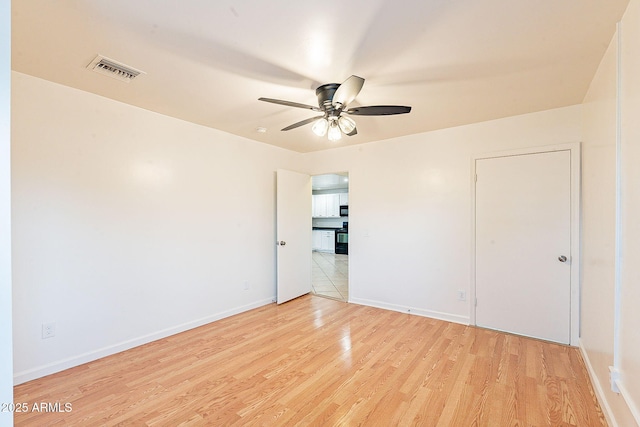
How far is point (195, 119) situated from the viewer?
3264 millimetres

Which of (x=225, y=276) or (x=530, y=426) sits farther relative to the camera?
(x=225, y=276)

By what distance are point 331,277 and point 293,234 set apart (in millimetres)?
1906

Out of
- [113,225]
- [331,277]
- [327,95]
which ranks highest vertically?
[327,95]

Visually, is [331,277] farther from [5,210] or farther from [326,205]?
[5,210]

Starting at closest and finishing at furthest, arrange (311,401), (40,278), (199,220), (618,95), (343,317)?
1. (618,95)
2. (311,401)
3. (40,278)
4. (199,220)
5. (343,317)

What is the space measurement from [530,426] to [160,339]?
332cm

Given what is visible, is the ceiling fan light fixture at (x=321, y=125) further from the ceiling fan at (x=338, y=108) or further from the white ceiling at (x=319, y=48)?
the white ceiling at (x=319, y=48)

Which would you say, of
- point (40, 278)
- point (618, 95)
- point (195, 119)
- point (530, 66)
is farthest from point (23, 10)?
point (618, 95)

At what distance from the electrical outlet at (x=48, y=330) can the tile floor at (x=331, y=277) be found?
336 cm

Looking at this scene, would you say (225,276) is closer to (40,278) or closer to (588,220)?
(40,278)

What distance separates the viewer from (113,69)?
7.09 ft

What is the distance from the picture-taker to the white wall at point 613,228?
1451 mm

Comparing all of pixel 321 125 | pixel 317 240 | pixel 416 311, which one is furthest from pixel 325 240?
pixel 321 125

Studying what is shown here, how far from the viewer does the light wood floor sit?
1875mm
